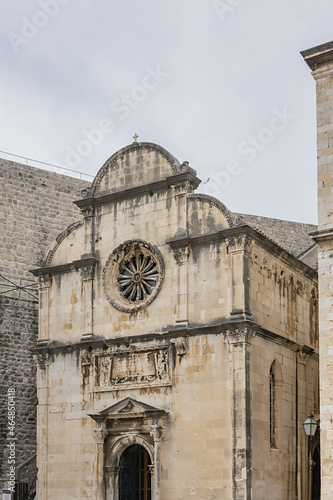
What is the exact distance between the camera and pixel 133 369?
22.0 meters

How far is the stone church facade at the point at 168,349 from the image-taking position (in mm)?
20219

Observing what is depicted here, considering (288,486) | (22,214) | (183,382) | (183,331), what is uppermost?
(22,214)

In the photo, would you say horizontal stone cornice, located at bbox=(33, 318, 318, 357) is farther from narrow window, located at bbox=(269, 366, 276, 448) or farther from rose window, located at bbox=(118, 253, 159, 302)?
rose window, located at bbox=(118, 253, 159, 302)

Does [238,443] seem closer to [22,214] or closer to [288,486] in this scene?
[288,486]

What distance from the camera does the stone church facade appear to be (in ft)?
66.3

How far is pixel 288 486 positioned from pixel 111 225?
8672 millimetres

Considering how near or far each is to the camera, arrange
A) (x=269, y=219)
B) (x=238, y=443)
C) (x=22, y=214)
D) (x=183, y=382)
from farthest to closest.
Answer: (x=269, y=219) → (x=22, y=214) → (x=183, y=382) → (x=238, y=443)

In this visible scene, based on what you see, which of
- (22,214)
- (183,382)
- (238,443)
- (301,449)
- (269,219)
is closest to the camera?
(238,443)

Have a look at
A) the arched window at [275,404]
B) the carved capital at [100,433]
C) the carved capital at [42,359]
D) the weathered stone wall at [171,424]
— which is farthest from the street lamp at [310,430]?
the carved capital at [42,359]

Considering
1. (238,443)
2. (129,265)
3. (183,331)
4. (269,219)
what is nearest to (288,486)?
(238,443)

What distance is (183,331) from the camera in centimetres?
2102

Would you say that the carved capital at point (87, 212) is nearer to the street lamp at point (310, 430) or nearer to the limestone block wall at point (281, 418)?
the limestone block wall at point (281, 418)

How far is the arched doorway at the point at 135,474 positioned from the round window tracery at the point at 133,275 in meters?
3.98

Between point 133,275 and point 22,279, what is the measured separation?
6.31 m
